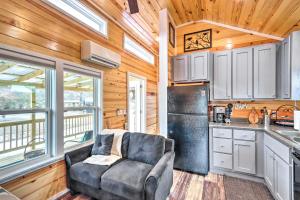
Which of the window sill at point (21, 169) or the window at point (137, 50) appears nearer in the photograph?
the window sill at point (21, 169)

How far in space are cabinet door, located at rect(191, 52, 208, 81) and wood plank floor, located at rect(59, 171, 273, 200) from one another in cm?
195

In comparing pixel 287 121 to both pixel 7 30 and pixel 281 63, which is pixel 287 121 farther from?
pixel 7 30

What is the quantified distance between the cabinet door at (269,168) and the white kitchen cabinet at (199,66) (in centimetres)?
167

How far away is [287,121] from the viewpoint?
8.92 ft

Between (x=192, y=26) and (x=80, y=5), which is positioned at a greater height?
(x=192, y=26)

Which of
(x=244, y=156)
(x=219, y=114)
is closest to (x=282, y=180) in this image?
(x=244, y=156)

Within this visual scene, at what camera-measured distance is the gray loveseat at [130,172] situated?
171 centimetres

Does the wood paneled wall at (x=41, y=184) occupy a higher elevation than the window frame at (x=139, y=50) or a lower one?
lower

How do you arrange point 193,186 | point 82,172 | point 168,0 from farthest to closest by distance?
1. point 168,0
2. point 193,186
3. point 82,172

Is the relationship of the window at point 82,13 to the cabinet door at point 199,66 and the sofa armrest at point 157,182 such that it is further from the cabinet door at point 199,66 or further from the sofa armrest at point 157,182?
the sofa armrest at point 157,182

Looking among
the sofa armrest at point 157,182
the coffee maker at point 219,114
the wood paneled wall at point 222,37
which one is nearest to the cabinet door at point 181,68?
the wood paneled wall at point 222,37

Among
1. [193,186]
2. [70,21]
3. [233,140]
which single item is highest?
[70,21]

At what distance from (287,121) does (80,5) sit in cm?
403

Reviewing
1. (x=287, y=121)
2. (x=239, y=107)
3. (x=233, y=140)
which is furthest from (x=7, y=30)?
(x=287, y=121)
